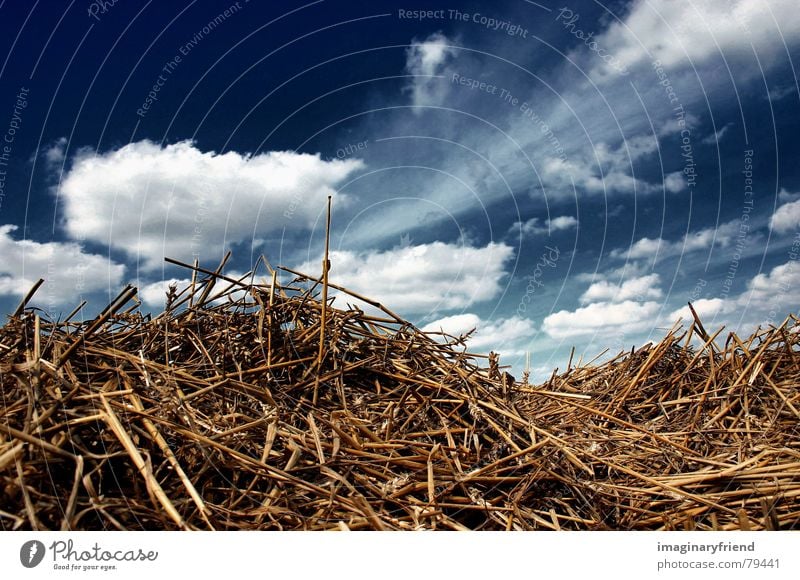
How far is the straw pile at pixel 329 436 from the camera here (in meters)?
1.49

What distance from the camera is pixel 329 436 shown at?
6.14ft

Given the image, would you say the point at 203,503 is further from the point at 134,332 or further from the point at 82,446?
the point at 134,332
